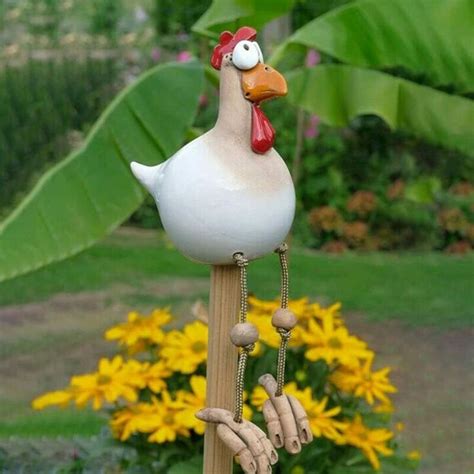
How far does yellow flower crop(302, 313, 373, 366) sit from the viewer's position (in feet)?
6.31

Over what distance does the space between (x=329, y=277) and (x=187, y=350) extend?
9.93ft

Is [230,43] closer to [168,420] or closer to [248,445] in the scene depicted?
[248,445]

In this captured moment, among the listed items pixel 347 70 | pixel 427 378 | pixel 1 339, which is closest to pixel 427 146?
pixel 427 378

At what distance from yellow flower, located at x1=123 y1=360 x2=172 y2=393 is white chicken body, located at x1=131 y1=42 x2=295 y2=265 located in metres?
0.71

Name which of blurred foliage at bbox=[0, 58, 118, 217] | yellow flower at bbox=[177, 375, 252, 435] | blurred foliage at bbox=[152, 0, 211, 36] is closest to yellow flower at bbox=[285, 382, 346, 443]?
yellow flower at bbox=[177, 375, 252, 435]

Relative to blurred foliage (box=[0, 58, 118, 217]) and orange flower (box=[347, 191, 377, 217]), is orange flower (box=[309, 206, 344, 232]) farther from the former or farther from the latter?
blurred foliage (box=[0, 58, 118, 217])

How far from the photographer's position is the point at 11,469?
88.9 inches

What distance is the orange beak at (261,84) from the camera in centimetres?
119

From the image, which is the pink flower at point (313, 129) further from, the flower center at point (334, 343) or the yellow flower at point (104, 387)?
the yellow flower at point (104, 387)

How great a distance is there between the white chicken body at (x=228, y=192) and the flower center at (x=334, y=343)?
2.43ft

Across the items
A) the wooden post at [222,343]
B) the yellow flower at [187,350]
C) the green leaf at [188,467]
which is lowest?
the green leaf at [188,467]

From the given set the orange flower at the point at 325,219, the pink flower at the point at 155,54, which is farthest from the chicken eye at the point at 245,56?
the pink flower at the point at 155,54

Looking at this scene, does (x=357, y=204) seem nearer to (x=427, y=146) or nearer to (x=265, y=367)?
(x=427, y=146)

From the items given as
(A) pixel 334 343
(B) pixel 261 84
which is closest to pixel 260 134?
(B) pixel 261 84
